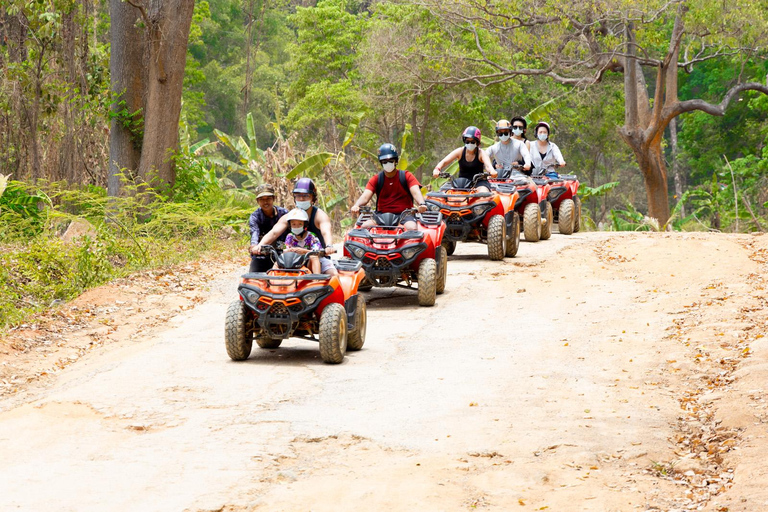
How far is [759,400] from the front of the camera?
25.8ft

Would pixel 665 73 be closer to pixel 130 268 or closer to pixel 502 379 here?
pixel 130 268

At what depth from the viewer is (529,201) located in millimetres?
18406

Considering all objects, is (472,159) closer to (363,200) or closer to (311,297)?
(363,200)

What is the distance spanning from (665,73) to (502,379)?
2137 cm

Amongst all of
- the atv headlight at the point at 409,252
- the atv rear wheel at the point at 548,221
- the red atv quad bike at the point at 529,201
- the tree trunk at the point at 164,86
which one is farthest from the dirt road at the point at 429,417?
the tree trunk at the point at 164,86

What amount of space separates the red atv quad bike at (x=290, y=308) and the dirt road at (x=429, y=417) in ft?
0.94

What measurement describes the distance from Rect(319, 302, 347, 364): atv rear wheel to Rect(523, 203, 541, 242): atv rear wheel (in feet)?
30.8

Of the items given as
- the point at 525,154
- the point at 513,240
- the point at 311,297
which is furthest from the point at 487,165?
the point at 311,297

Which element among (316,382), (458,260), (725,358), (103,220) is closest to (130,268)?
(103,220)

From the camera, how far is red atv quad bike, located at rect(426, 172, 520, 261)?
15.8 meters

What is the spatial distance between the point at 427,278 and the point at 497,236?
3506 millimetres

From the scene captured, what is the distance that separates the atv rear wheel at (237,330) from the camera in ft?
31.7

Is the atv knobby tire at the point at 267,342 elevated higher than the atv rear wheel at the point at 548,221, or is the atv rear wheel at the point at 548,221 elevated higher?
the atv rear wheel at the point at 548,221

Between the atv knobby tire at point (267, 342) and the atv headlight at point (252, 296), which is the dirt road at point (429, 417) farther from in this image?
the atv headlight at point (252, 296)
